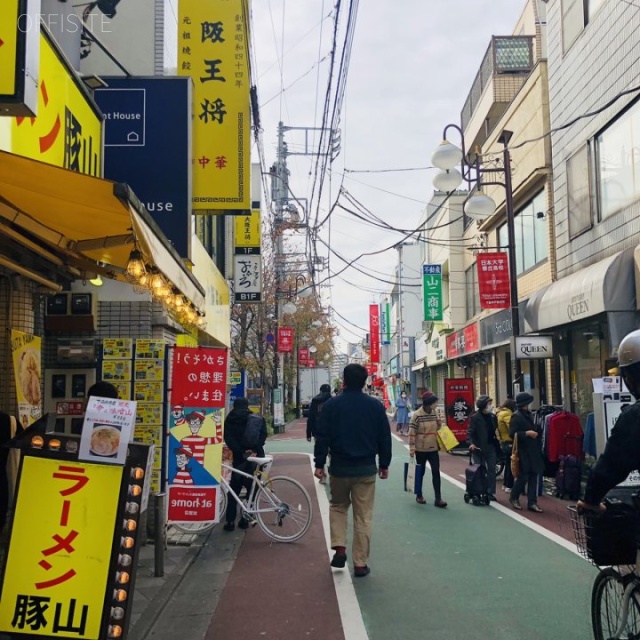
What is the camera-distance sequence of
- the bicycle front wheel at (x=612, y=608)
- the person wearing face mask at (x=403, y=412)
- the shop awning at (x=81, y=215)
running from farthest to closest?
the person wearing face mask at (x=403, y=412) → the shop awning at (x=81, y=215) → the bicycle front wheel at (x=612, y=608)

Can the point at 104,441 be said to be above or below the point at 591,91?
below

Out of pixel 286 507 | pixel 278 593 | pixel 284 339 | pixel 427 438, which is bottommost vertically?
pixel 278 593

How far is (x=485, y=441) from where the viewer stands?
10297 millimetres

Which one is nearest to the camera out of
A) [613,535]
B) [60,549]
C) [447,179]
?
[613,535]

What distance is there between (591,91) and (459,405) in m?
8.46

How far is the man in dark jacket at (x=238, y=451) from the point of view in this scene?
8.77 m

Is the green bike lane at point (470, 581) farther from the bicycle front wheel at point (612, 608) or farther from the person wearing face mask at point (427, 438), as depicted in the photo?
the bicycle front wheel at point (612, 608)

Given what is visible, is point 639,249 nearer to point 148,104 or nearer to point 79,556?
point 148,104

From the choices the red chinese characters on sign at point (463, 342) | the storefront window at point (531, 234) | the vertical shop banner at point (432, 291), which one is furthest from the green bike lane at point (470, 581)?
the vertical shop banner at point (432, 291)

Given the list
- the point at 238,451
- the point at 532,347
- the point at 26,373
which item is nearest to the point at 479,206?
the point at 532,347

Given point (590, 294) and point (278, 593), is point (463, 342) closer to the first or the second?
point (590, 294)

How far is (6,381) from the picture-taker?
6758 mm

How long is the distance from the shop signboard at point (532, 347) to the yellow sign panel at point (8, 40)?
12.5 meters

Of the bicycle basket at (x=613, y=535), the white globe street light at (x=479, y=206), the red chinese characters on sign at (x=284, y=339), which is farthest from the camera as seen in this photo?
the red chinese characters on sign at (x=284, y=339)
